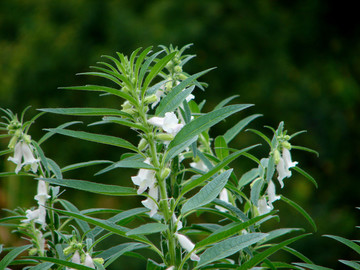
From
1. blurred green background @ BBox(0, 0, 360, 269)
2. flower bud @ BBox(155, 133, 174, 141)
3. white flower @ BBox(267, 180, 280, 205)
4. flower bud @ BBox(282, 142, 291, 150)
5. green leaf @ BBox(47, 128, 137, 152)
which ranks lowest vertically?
white flower @ BBox(267, 180, 280, 205)

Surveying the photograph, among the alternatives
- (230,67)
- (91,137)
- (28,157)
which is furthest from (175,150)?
(230,67)

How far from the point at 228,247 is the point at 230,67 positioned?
16.8ft

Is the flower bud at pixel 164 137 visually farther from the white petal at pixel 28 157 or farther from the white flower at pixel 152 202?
the white petal at pixel 28 157

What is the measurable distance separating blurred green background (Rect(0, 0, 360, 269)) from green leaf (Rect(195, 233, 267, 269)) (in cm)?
426

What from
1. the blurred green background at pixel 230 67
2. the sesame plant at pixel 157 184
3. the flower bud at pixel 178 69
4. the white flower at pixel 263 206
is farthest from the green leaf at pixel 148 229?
the blurred green background at pixel 230 67

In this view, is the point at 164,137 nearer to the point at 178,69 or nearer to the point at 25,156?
the point at 178,69

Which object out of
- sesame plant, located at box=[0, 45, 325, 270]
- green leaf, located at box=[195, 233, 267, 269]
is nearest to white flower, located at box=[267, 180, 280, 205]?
sesame plant, located at box=[0, 45, 325, 270]

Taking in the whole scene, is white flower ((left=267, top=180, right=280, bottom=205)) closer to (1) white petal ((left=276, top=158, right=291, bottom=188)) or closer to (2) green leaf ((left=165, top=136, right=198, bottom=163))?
(1) white petal ((left=276, top=158, right=291, bottom=188))

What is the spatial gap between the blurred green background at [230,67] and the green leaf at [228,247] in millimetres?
4257

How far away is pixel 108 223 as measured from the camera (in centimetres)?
103

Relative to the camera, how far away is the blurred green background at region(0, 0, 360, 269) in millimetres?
5582

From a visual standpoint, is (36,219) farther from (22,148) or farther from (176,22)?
(176,22)

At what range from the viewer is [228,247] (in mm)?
1018

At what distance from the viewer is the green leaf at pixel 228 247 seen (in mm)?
992
